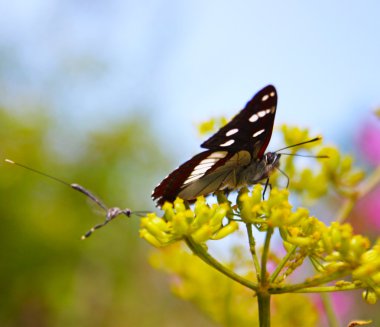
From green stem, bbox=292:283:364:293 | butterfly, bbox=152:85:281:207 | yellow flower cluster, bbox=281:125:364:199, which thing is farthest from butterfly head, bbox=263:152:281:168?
green stem, bbox=292:283:364:293

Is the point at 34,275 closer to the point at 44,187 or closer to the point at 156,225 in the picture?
the point at 44,187

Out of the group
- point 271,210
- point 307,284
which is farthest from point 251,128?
point 307,284

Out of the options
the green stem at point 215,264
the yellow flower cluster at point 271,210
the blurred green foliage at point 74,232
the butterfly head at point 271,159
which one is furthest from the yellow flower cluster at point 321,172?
the blurred green foliage at point 74,232

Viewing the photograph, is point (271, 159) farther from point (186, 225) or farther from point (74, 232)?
point (74, 232)

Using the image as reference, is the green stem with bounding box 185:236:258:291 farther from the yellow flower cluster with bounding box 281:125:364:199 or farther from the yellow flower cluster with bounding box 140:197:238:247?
the yellow flower cluster with bounding box 281:125:364:199

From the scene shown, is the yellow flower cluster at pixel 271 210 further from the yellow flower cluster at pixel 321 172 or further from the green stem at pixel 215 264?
the yellow flower cluster at pixel 321 172

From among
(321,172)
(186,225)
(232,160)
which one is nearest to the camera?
(186,225)
